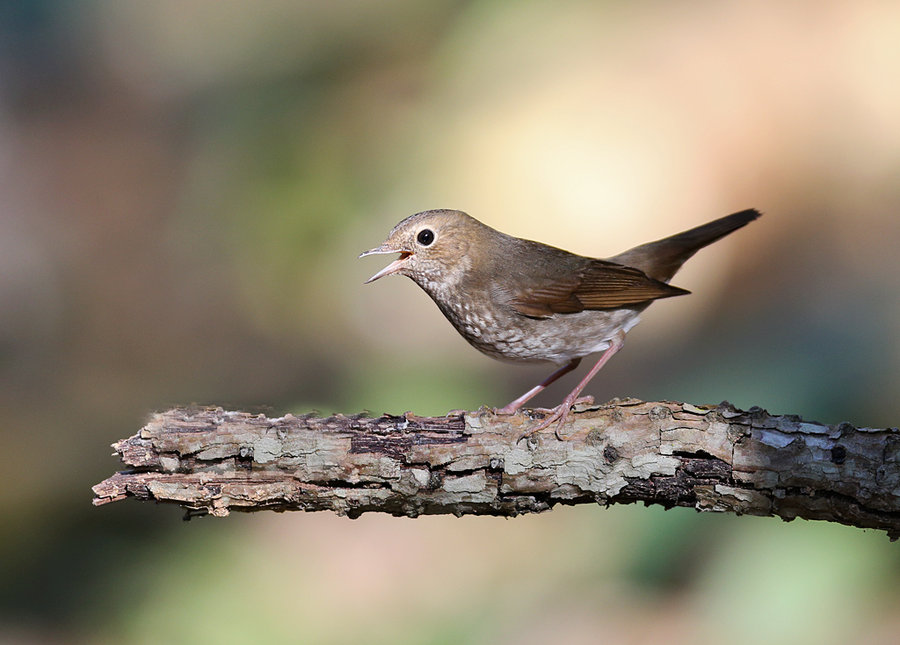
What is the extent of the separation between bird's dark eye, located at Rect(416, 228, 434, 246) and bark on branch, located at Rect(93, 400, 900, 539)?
916 mm

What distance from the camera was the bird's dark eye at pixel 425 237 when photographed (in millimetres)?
3455

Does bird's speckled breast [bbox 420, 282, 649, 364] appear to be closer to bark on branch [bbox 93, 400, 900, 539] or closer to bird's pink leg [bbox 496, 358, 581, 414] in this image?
bird's pink leg [bbox 496, 358, 581, 414]

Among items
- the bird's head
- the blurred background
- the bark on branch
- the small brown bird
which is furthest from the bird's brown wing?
the blurred background

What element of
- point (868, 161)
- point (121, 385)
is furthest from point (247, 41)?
point (868, 161)

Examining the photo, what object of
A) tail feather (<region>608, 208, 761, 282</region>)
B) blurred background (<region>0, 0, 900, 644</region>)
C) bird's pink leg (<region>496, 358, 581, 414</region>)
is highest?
blurred background (<region>0, 0, 900, 644</region>)

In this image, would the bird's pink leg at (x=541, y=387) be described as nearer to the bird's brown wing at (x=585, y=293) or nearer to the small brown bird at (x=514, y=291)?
the small brown bird at (x=514, y=291)

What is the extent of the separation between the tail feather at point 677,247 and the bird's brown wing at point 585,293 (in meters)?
0.31

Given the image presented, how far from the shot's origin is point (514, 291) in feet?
11.4

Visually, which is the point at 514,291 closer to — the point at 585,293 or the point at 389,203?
the point at 585,293

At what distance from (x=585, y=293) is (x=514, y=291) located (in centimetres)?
30

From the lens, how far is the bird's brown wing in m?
3.47

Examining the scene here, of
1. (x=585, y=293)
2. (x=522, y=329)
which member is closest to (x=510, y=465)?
(x=522, y=329)

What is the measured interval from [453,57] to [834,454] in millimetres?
5390

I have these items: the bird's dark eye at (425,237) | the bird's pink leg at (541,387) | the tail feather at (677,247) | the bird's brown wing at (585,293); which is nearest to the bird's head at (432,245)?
the bird's dark eye at (425,237)
